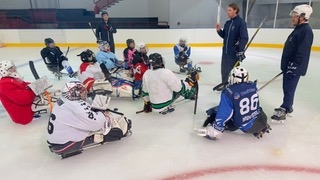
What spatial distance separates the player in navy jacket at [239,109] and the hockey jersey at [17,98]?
1711 mm

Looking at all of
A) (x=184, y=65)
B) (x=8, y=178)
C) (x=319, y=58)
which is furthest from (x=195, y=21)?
(x=8, y=178)

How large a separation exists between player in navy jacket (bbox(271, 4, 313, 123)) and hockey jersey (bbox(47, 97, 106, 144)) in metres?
1.79

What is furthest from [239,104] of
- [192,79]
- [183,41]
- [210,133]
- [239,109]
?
[183,41]

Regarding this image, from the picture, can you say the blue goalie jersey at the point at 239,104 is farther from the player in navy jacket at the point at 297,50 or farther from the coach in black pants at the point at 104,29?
the coach in black pants at the point at 104,29

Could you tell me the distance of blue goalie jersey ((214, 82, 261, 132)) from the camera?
6.53ft

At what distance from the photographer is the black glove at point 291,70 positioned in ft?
7.52

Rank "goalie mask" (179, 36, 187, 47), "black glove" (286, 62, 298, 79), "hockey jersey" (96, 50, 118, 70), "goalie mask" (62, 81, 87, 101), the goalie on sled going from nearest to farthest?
"goalie mask" (62, 81, 87, 101)
"black glove" (286, 62, 298, 79)
the goalie on sled
"hockey jersey" (96, 50, 118, 70)
"goalie mask" (179, 36, 187, 47)

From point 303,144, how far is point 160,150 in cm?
123

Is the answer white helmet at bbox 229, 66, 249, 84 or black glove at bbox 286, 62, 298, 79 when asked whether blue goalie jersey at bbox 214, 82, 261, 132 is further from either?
black glove at bbox 286, 62, 298, 79

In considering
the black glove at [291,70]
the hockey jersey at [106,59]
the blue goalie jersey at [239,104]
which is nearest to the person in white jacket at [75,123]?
the blue goalie jersey at [239,104]

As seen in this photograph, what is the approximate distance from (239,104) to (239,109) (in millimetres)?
43

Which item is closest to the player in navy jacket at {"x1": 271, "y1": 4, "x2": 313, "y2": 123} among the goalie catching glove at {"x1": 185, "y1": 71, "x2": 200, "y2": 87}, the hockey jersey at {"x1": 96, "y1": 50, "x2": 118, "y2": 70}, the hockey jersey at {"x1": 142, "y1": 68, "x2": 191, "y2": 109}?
the goalie catching glove at {"x1": 185, "y1": 71, "x2": 200, "y2": 87}

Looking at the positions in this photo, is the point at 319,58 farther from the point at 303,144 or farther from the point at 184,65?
the point at 303,144

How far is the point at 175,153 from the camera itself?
2.06 metres
